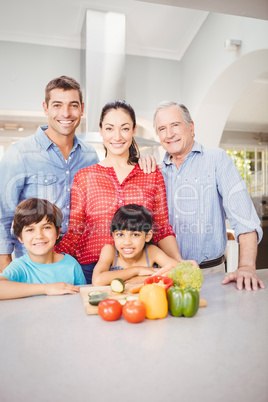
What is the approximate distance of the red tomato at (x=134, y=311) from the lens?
86 centimetres

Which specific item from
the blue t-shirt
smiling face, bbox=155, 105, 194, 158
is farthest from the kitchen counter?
smiling face, bbox=155, 105, 194, 158

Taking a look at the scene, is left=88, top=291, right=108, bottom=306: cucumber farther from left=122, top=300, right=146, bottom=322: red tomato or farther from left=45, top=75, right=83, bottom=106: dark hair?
left=45, top=75, right=83, bottom=106: dark hair

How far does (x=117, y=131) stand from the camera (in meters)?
1.21

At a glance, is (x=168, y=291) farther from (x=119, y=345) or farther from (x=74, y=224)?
(x=74, y=224)

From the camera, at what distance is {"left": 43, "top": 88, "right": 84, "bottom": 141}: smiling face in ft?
4.00

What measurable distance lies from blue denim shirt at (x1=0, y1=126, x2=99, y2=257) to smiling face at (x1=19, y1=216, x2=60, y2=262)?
129 millimetres

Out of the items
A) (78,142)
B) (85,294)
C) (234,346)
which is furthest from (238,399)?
(78,142)

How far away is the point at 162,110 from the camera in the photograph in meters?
1.40

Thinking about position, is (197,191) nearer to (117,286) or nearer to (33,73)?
(117,286)

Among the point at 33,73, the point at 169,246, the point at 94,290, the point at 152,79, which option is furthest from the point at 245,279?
the point at 33,73

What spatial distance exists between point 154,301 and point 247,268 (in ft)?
1.68

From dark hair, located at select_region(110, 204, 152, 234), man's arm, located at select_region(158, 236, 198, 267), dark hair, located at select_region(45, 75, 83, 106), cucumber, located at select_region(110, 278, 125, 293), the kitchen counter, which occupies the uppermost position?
dark hair, located at select_region(45, 75, 83, 106)

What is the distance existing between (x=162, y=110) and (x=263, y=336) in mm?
931

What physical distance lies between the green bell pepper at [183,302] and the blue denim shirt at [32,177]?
52 centimetres
